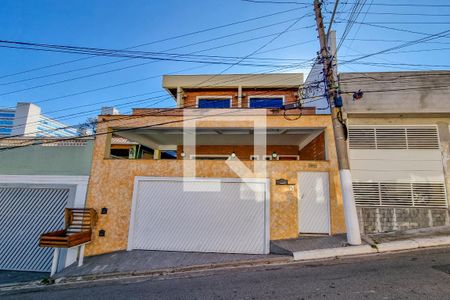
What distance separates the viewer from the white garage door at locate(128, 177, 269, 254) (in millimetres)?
7914

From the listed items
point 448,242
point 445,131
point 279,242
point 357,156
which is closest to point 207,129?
point 279,242

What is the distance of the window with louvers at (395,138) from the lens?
8695 millimetres

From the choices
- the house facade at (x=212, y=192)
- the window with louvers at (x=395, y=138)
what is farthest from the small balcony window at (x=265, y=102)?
the window with louvers at (x=395, y=138)

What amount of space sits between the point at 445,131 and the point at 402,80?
2.51 meters

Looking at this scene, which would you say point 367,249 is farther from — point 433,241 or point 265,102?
point 265,102

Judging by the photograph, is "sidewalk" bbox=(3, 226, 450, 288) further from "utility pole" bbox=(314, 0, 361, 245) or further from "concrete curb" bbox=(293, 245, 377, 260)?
"utility pole" bbox=(314, 0, 361, 245)

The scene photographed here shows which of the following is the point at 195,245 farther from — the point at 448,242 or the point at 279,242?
the point at 448,242

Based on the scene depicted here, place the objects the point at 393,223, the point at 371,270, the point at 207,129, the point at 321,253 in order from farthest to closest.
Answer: the point at 207,129
the point at 393,223
the point at 321,253
the point at 371,270

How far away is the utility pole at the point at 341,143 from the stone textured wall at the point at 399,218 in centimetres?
203

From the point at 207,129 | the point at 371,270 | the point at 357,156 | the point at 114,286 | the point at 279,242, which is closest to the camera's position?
the point at 371,270

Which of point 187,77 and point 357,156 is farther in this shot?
point 187,77

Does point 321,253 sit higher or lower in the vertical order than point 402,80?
lower

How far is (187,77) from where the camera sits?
12914 millimetres

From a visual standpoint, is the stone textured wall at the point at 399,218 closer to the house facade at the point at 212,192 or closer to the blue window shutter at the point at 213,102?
the house facade at the point at 212,192
